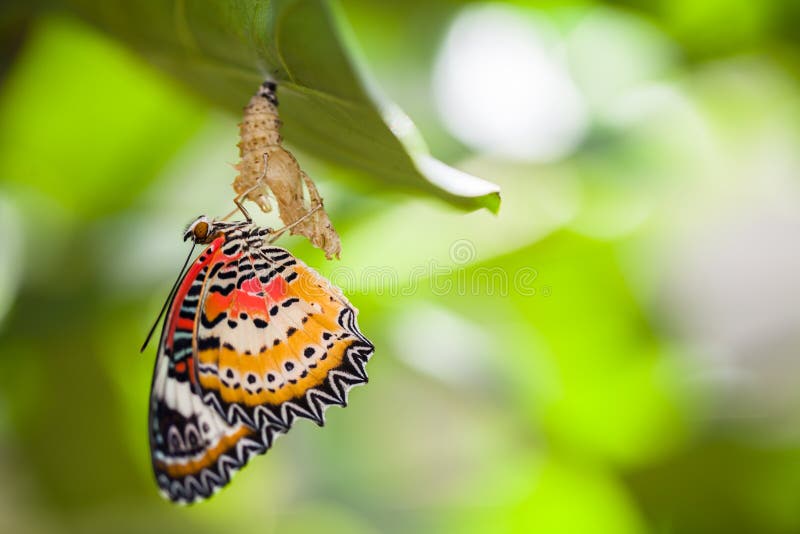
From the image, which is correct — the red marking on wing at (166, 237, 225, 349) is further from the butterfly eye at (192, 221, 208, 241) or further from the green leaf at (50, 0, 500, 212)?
the green leaf at (50, 0, 500, 212)

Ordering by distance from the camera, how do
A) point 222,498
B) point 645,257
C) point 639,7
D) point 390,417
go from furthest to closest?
point 390,417, point 222,498, point 645,257, point 639,7

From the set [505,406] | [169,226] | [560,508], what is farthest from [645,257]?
[169,226]

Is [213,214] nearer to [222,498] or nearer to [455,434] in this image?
[222,498]

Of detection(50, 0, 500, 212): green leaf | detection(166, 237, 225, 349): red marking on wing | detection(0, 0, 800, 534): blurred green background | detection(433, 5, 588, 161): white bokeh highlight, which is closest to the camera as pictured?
detection(50, 0, 500, 212): green leaf

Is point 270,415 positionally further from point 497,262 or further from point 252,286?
point 497,262

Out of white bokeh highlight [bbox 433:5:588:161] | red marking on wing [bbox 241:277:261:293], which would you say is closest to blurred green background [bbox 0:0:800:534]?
white bokeh highlight [bbox 433:5:588:161]

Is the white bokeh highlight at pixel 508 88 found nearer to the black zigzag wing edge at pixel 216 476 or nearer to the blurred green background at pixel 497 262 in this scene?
the blurred green background at pixel 497 262

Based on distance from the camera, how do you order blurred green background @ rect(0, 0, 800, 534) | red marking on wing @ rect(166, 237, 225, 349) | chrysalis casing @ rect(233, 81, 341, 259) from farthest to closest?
blurred green background @ rect(0, 0, 800, 534)
red marking on wing @ rect(166, 237, 225, 349)
chrysalis casing @ rect(233, 81, 341, 259)

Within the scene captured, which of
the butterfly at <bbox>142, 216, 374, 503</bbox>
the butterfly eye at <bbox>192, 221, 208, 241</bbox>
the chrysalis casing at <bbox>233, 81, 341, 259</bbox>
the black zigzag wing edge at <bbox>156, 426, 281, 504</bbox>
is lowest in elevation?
the black zigzag wing edge at <bbox>156, 426, 281, 504</bbox>
